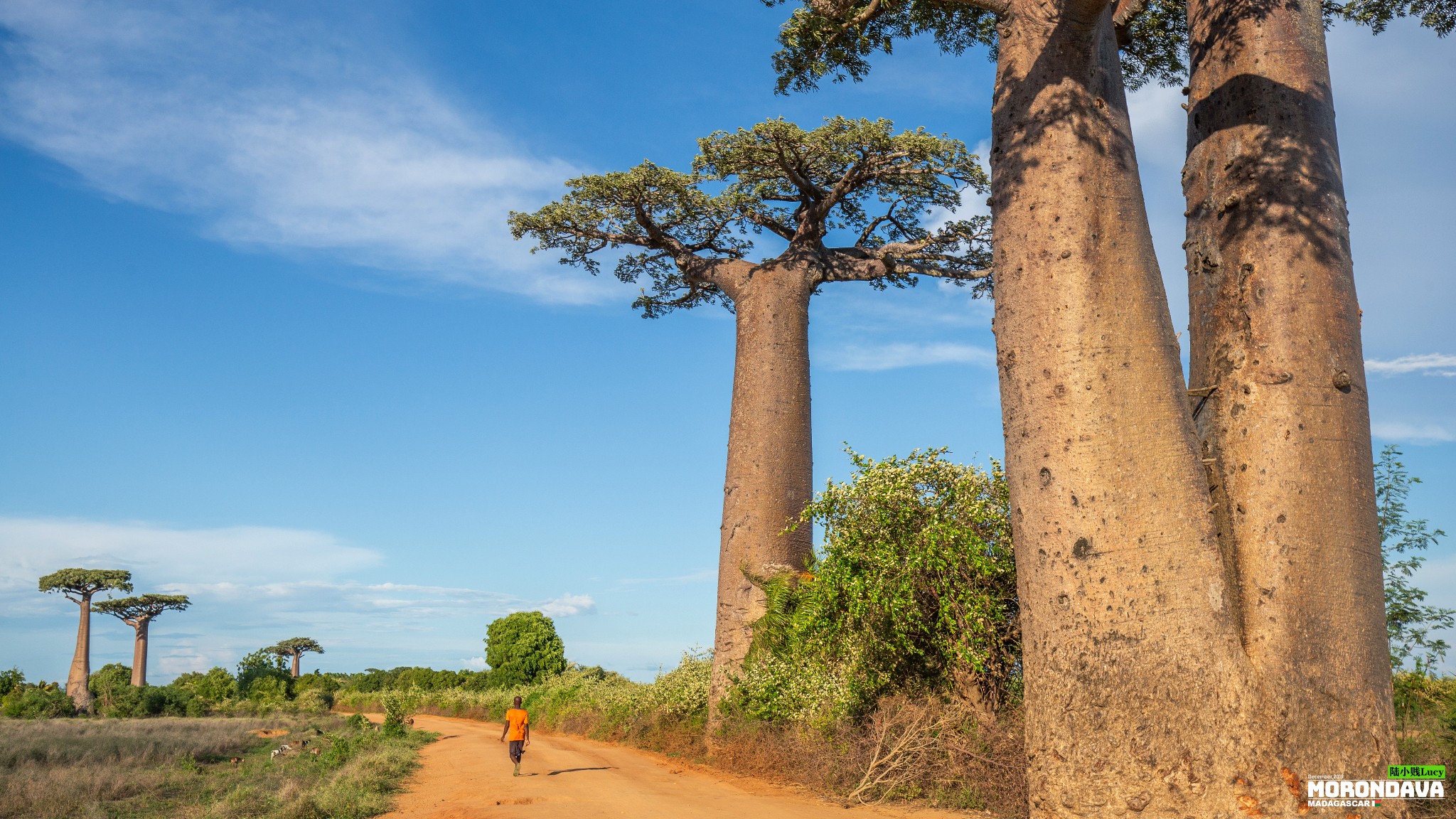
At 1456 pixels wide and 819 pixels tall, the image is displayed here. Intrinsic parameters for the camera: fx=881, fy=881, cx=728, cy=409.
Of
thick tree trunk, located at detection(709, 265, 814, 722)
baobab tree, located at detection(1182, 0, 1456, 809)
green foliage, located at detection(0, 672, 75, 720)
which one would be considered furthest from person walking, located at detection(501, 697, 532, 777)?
green foliage, located at detection(0, 672, 75, 720)

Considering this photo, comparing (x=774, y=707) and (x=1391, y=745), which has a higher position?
(x=1391, y=745)

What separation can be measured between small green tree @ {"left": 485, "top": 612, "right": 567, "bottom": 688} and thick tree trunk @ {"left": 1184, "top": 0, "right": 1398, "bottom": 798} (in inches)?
1096

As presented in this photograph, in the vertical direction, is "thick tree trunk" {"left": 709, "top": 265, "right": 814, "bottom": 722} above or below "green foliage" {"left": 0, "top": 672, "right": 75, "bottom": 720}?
above

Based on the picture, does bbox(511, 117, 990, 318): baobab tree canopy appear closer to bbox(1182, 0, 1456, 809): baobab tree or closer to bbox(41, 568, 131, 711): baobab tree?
bbox(1182, 0, 1456, 809): baobab tree

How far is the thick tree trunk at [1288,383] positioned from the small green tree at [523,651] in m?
27.8

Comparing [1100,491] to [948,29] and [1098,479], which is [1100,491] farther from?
[948,29]

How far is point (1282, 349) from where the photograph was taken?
5246 mm

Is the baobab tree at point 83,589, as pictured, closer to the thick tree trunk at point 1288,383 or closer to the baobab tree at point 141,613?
the baobab tree at point 141,613

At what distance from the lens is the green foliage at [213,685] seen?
3684 cm

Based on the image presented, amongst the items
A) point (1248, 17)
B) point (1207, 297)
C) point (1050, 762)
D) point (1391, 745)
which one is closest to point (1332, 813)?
point (1391, 745)

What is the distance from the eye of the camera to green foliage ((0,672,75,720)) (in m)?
28.2

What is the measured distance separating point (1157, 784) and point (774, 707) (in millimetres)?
7115

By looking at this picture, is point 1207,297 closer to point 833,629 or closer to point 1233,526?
point 1233,526

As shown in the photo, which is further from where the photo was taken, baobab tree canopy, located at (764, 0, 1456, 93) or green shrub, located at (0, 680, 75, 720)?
green shrub, located at (0, 680, 75, 720)
